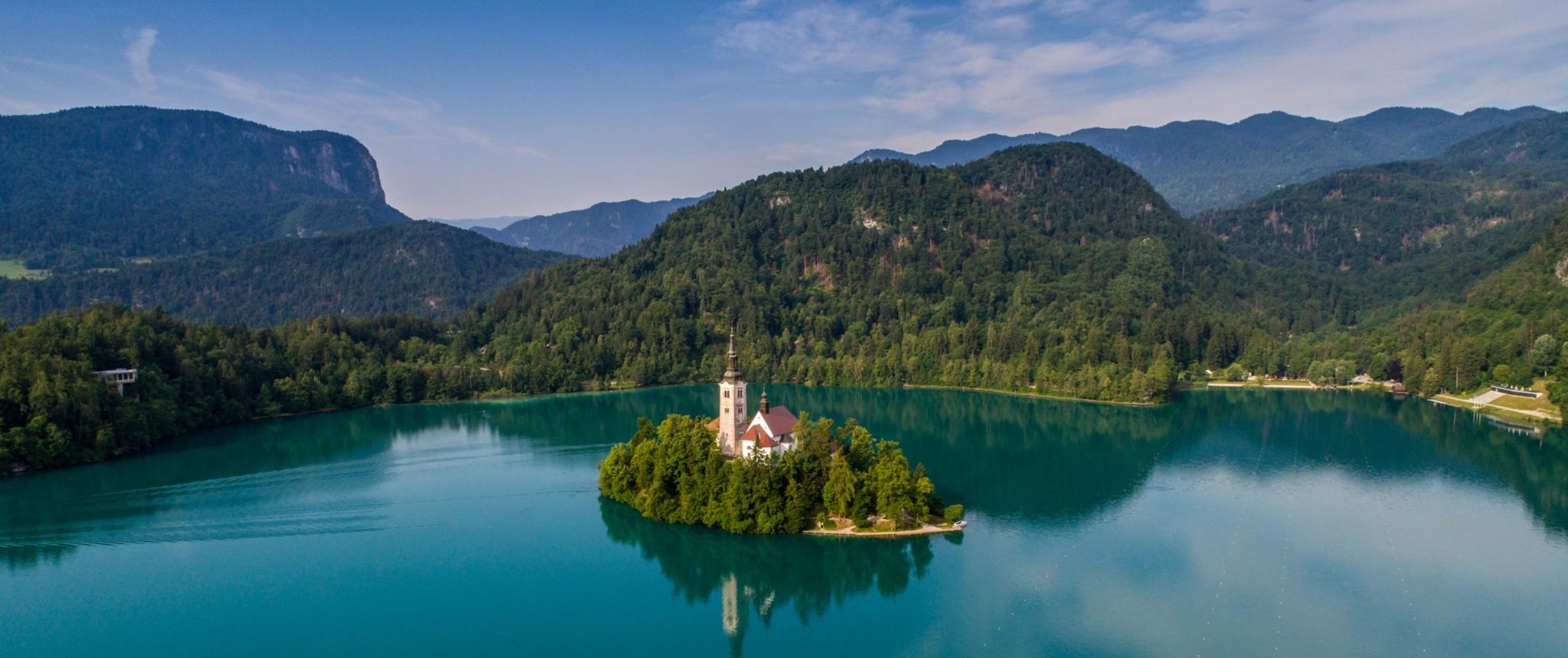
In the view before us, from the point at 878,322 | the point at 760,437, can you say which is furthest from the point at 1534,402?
the point at 760,437

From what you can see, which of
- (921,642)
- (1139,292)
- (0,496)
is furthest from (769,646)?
(1139,292)

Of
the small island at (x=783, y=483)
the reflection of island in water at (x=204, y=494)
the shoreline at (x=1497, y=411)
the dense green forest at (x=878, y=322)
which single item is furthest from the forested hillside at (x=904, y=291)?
the small island at (x=783, y=483)

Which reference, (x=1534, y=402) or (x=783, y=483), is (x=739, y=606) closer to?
(x=783, y=483)

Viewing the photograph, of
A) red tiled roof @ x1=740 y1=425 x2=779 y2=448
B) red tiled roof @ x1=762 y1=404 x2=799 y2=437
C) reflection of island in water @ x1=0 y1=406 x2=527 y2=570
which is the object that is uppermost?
red tiled roof @ x1=762 y1=404 x2=799 y2=437

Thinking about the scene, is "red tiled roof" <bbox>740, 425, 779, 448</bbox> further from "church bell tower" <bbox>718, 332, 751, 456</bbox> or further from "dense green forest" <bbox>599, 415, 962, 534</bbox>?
"dense green forest" <bbox>599, 415, 962, 534</bbox>

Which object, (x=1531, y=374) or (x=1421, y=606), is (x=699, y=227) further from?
(x=1421, y=606)

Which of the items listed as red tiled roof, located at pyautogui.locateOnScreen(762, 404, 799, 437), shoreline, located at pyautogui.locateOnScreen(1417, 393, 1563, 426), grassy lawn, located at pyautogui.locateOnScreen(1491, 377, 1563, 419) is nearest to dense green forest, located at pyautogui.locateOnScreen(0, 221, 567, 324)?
red tiled roof, located at pyautogui.locateOnScreen(762, 404, 799, 437)
